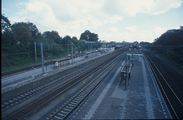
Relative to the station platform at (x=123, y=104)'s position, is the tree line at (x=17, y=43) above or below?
above

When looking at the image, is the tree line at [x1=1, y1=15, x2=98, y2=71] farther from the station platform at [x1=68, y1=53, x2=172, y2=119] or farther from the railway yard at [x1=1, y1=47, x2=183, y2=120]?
the station platform at [x1=68, y1=53, x2=172, y2=119]

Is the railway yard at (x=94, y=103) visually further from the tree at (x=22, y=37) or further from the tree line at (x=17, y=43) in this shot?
the tree at (x=22, y=37)

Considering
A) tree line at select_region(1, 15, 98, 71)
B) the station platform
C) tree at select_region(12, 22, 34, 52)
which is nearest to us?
the station platform

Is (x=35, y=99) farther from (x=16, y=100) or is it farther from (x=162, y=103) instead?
(x=162, y=103)

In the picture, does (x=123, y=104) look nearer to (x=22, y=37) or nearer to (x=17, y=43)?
(x=17, y=43)

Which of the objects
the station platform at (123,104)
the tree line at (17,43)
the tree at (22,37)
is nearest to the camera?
the station platform at (123,104)

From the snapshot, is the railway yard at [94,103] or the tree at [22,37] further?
the tree at [22,37]

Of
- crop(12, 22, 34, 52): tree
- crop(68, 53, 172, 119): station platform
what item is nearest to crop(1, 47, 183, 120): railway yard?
crop(68, 53, 172, 119): station platform

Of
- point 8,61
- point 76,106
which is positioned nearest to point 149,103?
point 76,106

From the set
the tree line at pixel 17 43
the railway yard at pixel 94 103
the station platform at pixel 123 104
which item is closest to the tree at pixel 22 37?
the tree line at pixel 17 43

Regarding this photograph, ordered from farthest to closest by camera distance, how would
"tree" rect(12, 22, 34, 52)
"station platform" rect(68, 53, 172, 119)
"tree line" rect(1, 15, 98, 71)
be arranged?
"tree" rect(12, 22, 34, 52)
"tree line" rect(1, 15, 98, 71)
"station platform" rect(68, 53, 172, 119)

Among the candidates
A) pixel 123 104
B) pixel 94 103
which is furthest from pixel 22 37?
pixel 123 104

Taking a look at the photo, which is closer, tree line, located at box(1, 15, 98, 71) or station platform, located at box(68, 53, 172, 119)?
station platform, located at box(68, 53, 172, 119)

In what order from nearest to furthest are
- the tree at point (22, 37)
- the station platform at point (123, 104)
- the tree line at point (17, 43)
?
1. the station platform at point (123, 104)
2. the tree line at point (17, 43)
3. the tree at point (22, 37)
